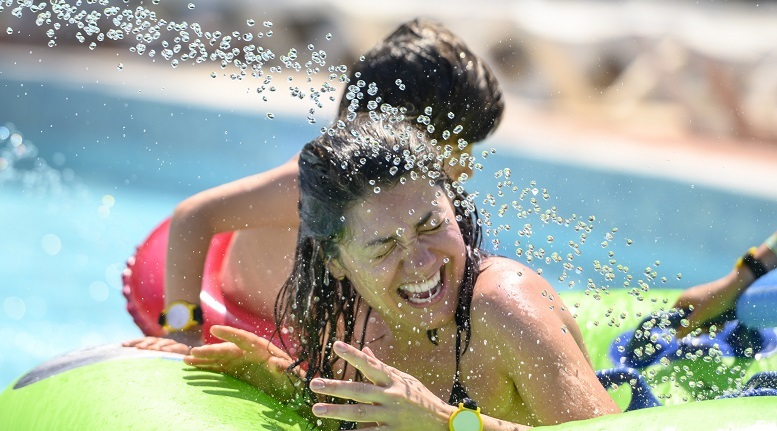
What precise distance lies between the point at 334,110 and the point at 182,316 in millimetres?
3229

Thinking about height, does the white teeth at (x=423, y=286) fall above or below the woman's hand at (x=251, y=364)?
above

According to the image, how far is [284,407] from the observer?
7.74 feet

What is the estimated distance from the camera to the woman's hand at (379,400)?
1905 mm

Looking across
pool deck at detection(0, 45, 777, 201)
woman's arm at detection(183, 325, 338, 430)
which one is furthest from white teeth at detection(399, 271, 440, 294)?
pool deck at detection(0, 45, 777, 201)

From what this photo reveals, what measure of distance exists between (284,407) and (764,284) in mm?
1172

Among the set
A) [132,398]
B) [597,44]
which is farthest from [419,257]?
[597,44]

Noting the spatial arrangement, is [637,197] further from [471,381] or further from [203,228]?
[471,381]

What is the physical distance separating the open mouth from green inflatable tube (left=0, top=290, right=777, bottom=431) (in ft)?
1.10

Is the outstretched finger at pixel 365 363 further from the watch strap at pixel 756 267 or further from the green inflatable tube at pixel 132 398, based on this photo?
the watch strap at pixel 756 267

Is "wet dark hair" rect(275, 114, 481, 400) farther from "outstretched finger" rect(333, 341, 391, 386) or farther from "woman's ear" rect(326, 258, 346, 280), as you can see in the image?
"outstretched finger" rect(333, 341, 391, 386)

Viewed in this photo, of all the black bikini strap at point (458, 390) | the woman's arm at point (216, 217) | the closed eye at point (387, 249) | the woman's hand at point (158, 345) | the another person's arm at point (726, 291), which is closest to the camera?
the closed eye at point (387, 249)

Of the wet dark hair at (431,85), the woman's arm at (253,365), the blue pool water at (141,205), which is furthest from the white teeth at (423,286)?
the blue pool water at (141,205)

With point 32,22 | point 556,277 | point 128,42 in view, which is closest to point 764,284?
point 556,277

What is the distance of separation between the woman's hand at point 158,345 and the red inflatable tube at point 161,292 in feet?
0.84
